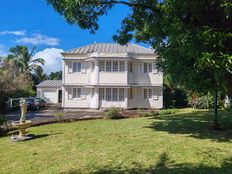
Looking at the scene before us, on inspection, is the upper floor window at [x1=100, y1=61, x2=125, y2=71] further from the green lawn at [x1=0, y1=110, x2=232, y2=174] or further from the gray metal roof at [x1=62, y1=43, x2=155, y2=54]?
the green lawn at [x1=0, y1=110, x2=232, y2=174]

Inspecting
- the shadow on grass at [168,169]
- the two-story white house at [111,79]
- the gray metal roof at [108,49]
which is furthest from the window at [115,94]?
the shadow on grass at [168,169]

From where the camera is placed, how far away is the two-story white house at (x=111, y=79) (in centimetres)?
3206

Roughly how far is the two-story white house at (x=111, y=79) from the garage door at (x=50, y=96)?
18.5 metres

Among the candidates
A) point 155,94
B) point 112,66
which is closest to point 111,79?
point 112,66

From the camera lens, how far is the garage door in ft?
168

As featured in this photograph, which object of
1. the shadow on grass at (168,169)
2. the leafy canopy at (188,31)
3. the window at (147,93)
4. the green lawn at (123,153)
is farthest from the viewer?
the window at (147,93)

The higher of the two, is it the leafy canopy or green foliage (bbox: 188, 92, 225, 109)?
the leafy canopy

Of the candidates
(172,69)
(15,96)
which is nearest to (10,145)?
(172,69)

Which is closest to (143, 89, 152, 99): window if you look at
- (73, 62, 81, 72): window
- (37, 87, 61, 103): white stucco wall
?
(73, 62, 81, 72): window

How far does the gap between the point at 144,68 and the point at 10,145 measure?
2324cm

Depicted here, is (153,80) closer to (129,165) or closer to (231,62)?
(129,165)

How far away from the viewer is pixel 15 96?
40.2 m

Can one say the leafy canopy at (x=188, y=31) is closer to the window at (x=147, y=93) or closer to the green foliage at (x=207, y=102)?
the green foliage at (x=207, y=102)

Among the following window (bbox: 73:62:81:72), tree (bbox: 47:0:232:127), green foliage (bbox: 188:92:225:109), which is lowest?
green foliage (bbox: 188:92:225:109)
